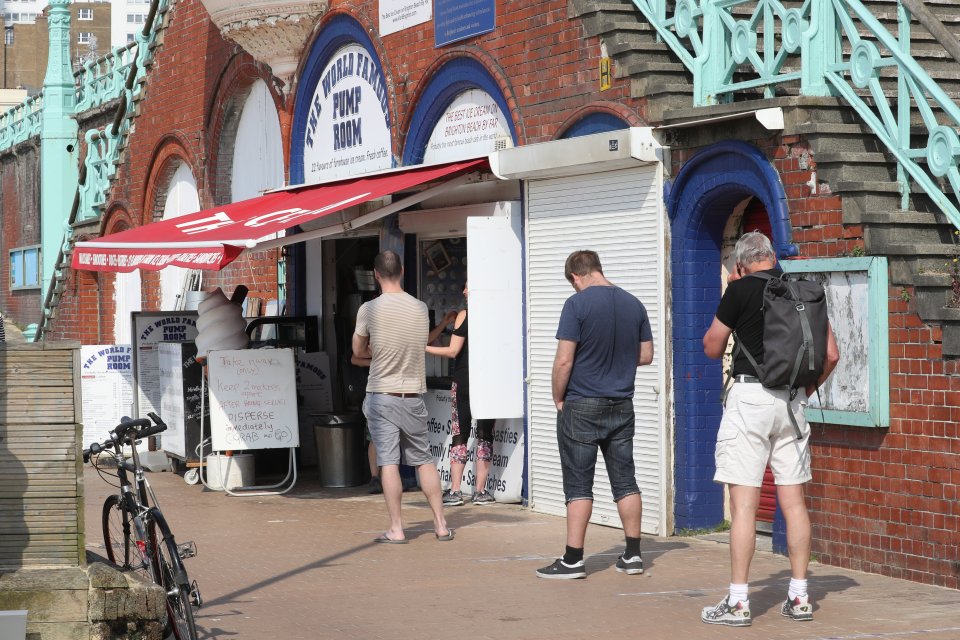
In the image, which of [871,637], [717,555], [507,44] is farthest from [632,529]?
[507,44]

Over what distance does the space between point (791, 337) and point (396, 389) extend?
3506mm

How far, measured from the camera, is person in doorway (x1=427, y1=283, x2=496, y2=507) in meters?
11.8

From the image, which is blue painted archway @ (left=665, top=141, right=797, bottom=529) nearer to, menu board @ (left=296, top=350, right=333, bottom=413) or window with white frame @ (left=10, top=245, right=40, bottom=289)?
menu board @ (left=296, top=350, right=333, bottom=413)

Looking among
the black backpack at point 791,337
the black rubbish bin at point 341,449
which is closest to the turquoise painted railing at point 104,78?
the black rubbish bin at point 341,449

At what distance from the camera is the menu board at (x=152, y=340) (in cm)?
1509

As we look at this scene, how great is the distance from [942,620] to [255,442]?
284 inches

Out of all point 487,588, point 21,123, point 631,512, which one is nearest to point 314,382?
point 487,588

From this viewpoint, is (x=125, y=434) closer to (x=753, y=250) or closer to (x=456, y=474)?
(x=753, y=250)

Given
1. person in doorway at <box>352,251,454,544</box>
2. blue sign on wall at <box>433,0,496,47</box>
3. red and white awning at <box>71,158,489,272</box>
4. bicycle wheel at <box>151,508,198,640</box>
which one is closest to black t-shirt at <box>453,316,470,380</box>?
red and white awning at <box>71,158,489,272</box>

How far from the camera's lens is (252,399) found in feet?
42.3

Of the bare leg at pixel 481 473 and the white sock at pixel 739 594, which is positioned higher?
the bare leg at pixel 481 473

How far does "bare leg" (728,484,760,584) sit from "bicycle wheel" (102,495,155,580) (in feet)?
9.24

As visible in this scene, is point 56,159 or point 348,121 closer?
point 348,121

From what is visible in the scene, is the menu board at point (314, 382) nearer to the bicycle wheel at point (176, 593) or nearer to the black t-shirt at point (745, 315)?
the bicycle wheel at point (176, 593)
